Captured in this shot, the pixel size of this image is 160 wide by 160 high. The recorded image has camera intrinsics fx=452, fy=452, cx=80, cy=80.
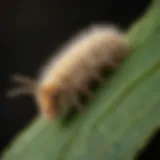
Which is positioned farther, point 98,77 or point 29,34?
point 29,34

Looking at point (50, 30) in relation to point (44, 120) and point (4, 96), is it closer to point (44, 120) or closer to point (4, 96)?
point (4, 96)

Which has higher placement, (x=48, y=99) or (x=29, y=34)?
(x=29, y=34)

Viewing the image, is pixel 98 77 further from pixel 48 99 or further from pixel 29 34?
pixel 29 34

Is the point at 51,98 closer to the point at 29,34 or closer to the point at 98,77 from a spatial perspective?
the point at 98,77

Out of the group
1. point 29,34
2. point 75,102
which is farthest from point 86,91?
point 29,34

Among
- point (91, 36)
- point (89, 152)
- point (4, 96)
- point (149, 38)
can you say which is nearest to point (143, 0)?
point (4, 96)

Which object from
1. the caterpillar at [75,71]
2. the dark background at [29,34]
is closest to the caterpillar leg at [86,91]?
the caterpillar at [75,71]

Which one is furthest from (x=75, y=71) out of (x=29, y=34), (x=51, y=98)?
(x=29, y=34)

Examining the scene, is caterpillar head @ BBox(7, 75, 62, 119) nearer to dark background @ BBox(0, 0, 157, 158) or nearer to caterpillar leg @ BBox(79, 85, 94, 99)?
caterpillar leg @ BBox(79, 85, 94, 99)
